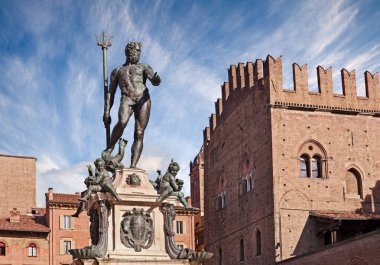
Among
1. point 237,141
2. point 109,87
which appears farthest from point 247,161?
point 109,87

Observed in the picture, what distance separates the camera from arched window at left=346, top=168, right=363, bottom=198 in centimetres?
4181

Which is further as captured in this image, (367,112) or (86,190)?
(367,112)

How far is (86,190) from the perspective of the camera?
11.4m

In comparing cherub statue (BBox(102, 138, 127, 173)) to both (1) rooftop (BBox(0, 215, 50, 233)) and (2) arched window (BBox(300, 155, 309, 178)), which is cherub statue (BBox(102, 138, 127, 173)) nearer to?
(2) arched window (BBox(300, 155, 309, 178))

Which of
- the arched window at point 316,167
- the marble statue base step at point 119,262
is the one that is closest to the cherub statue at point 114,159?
the marble statue base step at point 119,262

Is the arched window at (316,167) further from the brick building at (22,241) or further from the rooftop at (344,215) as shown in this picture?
the brick building at (22,241)

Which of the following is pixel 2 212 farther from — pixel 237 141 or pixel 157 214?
pixel 157 214

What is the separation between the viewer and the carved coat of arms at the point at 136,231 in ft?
37.1

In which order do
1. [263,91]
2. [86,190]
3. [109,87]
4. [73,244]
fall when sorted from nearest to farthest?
[86,190] → [109,87] → [263,91] → [73,244]

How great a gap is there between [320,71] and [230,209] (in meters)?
10.7

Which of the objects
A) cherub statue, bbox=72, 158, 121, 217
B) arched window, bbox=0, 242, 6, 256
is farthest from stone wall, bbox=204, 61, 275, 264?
cherub statue, bbox=72, 158, 121, 217

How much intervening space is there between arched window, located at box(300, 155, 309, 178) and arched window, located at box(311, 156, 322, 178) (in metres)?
0.28

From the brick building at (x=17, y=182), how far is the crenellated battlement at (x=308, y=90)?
27.1 metres

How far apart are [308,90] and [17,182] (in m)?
31.5
